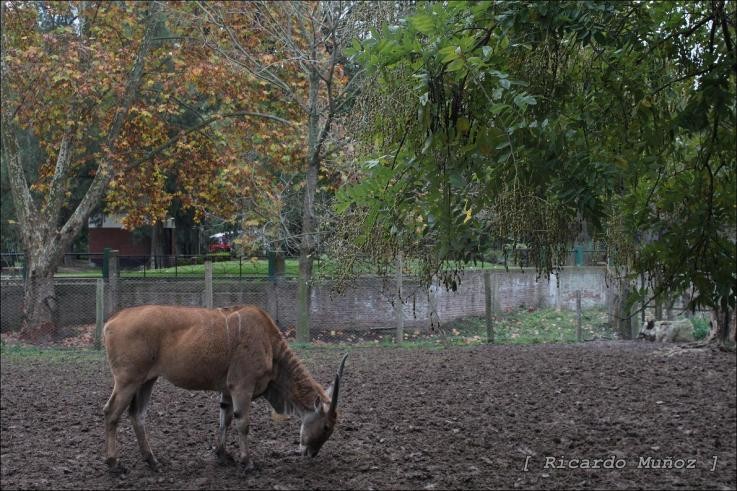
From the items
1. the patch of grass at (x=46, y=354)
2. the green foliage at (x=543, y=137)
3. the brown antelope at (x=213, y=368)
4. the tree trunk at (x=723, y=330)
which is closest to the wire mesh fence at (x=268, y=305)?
the patch of grass at (x=46, y=354)

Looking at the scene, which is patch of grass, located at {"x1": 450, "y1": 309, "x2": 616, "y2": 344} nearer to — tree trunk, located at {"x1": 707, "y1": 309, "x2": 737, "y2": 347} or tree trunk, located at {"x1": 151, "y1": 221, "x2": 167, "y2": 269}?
tree trunk, located at {"x1": 707, "y1": 309, "x2": 737, "y2": 347}

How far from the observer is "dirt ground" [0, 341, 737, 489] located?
20.0 feet

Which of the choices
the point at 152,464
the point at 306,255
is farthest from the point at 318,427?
the point at 306,255

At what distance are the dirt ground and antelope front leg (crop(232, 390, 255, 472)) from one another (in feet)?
0.43

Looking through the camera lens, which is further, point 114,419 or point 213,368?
point 213,368

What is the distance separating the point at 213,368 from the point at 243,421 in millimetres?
490

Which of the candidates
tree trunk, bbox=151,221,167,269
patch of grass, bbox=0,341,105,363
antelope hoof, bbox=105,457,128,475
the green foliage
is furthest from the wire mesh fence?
tree trunk, bbox=151,221,167,269

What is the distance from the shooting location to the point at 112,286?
52.5ft

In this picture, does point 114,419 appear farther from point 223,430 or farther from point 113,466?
point 223,430

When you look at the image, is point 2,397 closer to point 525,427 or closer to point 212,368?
point 212,368

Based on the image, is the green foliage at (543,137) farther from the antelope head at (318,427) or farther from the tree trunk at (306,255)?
the tree trunk at (306,255)

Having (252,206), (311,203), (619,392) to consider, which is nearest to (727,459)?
(619,392)

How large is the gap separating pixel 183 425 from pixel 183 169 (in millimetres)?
10698

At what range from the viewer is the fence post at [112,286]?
15.6m
